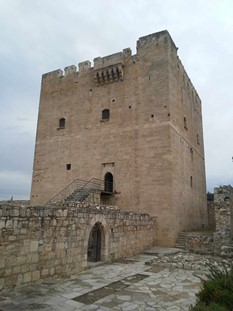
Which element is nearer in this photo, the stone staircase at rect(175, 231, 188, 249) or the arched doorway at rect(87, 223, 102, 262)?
the arched doorway at rect(87, 223, 102, 262)

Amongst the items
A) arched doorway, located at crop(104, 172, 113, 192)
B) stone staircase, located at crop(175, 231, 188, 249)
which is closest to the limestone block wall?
stone staircase, located at crop(175, 231, 188, 249)

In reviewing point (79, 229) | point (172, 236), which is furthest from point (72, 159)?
point (79, 229)

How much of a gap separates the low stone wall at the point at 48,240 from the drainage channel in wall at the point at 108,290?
58.2 inches

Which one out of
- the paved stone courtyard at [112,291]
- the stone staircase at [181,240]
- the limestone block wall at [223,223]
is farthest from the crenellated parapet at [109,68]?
the paved stone courtyard at [112,291]

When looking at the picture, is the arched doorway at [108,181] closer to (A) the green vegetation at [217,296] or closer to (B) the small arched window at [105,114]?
(B) the small arched window at [105,114]

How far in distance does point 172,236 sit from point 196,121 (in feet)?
35.0

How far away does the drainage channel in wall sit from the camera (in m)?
5.23

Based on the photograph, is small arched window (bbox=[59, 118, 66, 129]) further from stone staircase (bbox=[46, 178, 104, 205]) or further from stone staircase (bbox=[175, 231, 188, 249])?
stone staircase (bbox=[175, 231, 188, 249])

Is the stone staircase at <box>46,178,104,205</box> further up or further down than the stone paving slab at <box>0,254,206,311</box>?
further up

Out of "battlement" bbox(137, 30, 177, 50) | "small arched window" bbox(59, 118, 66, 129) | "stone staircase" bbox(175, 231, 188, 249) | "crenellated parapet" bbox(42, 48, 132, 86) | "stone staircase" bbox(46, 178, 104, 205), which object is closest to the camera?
"stone staircase" bbox(175, 231, 188, 249)

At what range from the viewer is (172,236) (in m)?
13.9

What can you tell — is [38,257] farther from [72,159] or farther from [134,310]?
[72,159]

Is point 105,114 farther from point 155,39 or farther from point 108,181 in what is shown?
point 155,39

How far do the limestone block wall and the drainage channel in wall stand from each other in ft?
16.6
